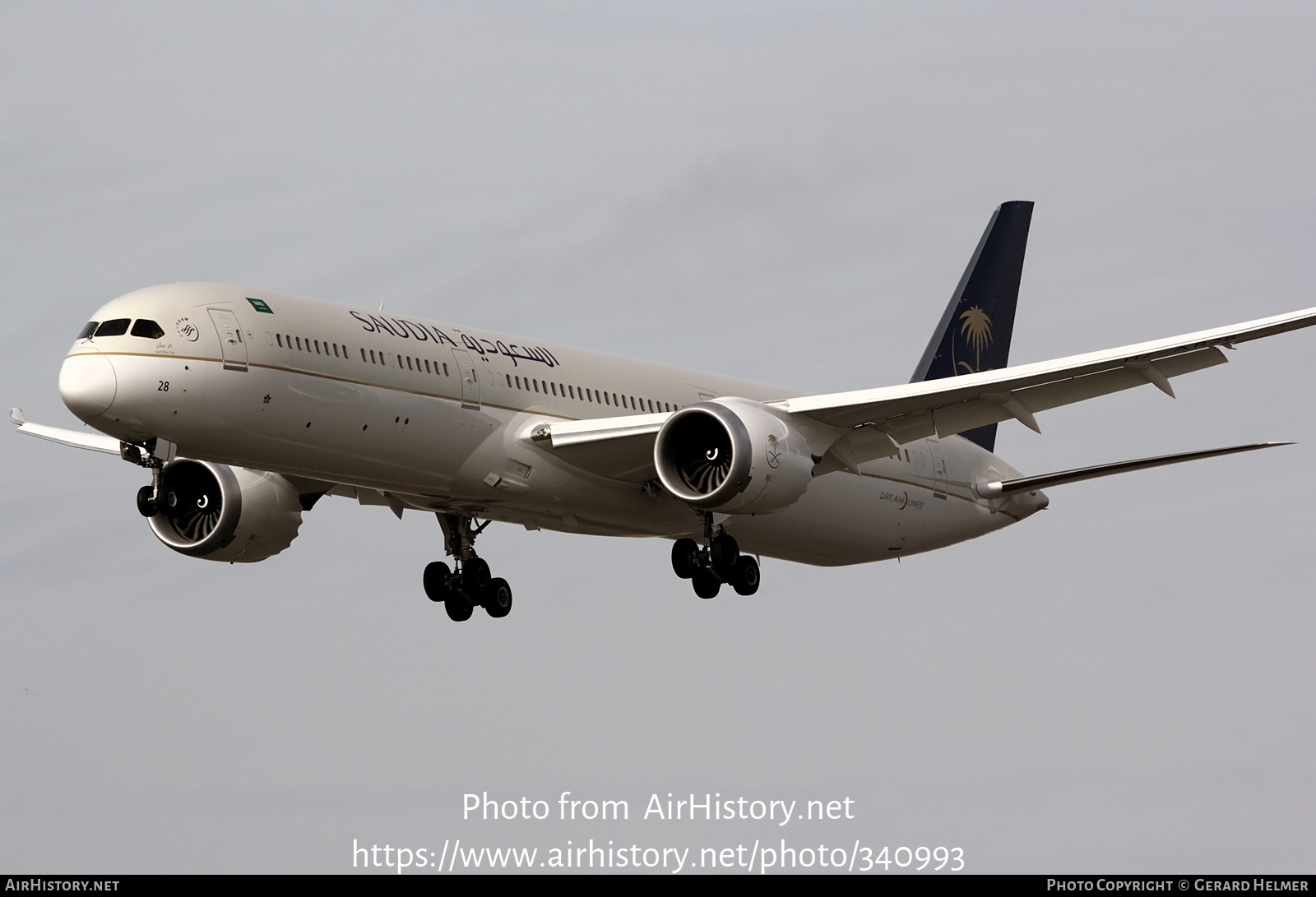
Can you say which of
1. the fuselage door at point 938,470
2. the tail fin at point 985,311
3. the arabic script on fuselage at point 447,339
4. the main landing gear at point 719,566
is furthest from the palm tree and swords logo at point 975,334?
the arabic script on fuselage at point 447,339

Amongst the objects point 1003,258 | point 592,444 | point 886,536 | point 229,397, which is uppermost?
point 1003,258

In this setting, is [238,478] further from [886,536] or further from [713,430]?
[886,536]

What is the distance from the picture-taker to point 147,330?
101ft

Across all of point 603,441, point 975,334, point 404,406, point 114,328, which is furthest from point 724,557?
point 975,334

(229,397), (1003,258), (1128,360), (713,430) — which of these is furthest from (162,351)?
(1003,258)

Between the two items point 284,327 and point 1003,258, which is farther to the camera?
point 1003,258

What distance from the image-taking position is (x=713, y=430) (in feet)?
114

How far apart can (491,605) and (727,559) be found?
17.7 feet

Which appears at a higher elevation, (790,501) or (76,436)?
(76,436)

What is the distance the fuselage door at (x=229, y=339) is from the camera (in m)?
31.0

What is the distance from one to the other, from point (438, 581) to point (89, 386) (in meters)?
11.0

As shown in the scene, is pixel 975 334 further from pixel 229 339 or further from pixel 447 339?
pixel 229 339

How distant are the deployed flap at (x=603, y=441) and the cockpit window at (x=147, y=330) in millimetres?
7425

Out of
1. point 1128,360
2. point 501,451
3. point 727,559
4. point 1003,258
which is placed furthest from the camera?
point 1003,258
